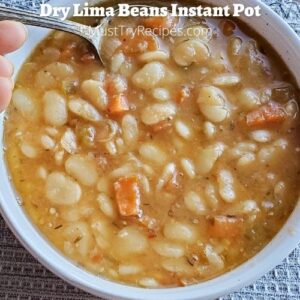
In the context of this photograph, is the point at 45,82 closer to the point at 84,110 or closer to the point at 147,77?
the point at 84,110

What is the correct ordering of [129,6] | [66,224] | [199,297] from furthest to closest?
[129,6] < [66,224] < [199,297]

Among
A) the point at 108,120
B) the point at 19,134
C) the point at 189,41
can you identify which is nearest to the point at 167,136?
the point at 108,120

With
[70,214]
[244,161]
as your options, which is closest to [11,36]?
[70,214]

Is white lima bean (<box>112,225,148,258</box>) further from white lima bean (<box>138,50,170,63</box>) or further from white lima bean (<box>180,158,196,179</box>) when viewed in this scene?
white lima bean (<box>138,50,170,63</box>)

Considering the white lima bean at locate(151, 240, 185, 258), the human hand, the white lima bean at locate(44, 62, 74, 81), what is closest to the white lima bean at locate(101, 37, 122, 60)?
the white lima bean at locate(44, 62, 74, 81)

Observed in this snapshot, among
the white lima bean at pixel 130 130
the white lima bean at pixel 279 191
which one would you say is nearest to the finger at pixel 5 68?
the white lima bean at pixel 130 130

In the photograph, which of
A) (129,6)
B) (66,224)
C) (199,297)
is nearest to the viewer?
(199,297)

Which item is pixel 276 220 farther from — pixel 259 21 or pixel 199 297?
pixel 259 21
